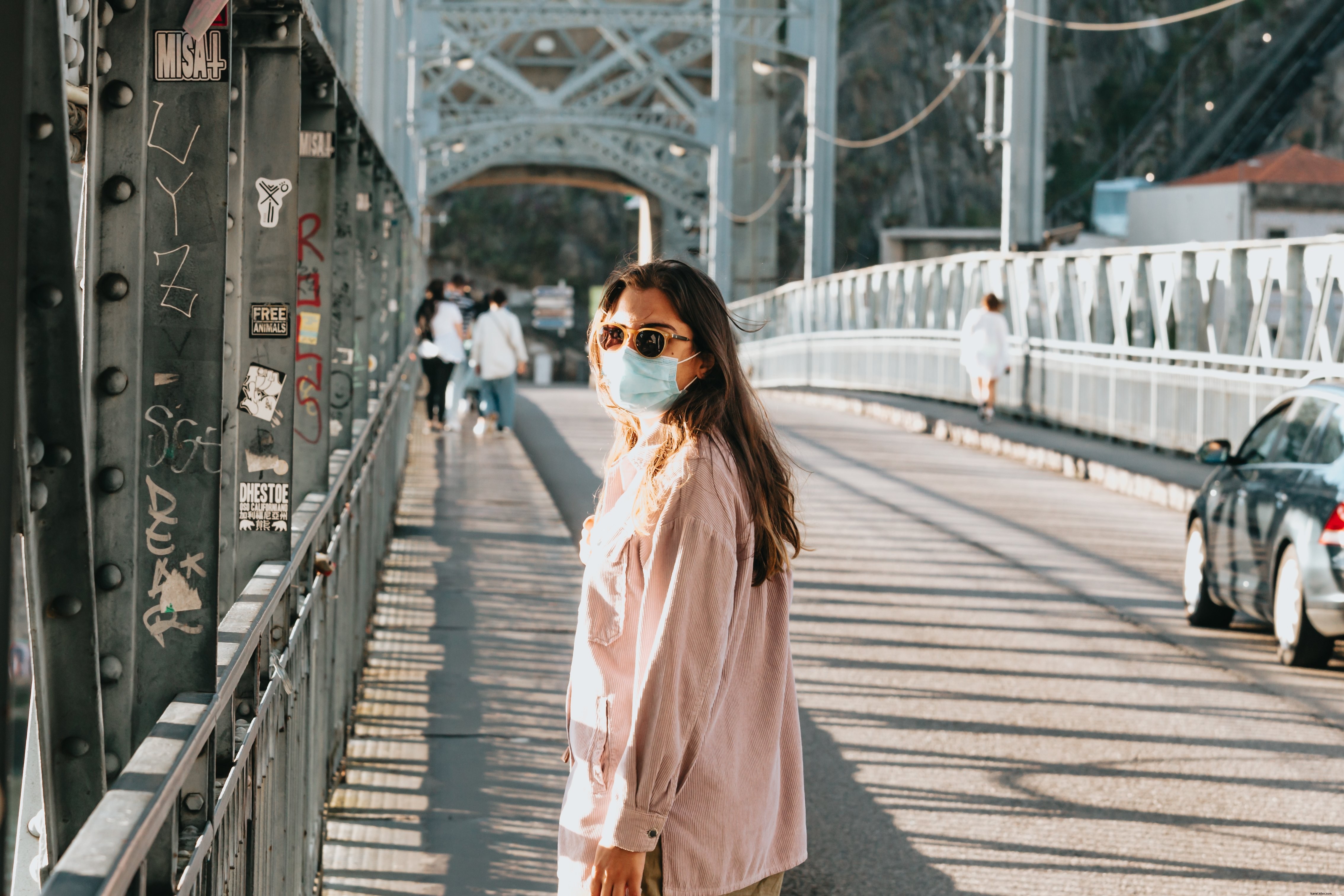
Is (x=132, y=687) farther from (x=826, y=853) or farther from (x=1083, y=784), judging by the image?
(x=1083, y=784)

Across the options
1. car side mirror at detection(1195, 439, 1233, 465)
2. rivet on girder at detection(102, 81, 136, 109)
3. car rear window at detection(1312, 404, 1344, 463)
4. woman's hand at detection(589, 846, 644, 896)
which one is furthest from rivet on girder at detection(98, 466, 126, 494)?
car side mirror at detection(1195, 439, 1233, 465)

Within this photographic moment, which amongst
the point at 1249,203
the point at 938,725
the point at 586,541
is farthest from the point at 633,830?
the point at 1249,203

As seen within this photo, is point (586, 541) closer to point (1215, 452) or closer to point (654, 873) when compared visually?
point (654, 873)

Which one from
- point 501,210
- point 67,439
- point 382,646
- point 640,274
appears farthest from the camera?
point 501,210

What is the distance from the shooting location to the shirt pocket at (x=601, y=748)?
2816 mm

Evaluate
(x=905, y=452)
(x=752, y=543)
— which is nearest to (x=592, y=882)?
(x=752, y=543)

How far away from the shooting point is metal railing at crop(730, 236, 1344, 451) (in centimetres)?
1622

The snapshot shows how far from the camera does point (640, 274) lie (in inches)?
121

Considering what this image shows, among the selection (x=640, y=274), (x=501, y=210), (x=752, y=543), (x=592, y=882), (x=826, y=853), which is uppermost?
(x=501, y=210)

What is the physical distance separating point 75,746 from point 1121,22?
9943 centimetres

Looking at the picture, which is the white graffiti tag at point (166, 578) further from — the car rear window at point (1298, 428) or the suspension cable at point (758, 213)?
the suspension cable at point (758, 213)

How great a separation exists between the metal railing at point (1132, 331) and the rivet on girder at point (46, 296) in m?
8.16

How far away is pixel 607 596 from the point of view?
286 cm

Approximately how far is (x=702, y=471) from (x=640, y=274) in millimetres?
440
